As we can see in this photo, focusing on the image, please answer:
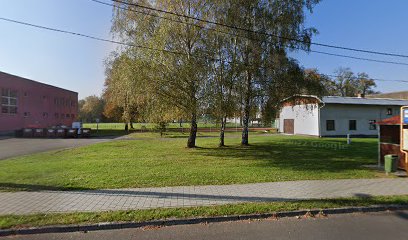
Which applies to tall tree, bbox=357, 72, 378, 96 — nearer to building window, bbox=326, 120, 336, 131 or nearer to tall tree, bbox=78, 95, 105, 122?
building window, bbox=326, 120, 336, 131

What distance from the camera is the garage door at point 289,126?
3842 cm

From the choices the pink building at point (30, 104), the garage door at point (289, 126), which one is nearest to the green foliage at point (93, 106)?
the pink building at point (30, 104)

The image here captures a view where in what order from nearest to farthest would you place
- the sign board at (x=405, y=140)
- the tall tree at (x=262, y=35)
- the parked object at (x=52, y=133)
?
1. the sign board at (x=405, y=140)
2. the tall tree at (x=262, y=35)
3. the parked object at (x=52, y=133)

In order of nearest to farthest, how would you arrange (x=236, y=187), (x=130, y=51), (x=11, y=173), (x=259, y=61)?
(x=236, y=187) < (x=11, y=173) < (x=130, y=51) < (x=259, y=61)

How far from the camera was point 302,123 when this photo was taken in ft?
119

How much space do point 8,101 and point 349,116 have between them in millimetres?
44124

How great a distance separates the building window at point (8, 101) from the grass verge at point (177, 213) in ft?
129

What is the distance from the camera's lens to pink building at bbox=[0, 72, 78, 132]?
127 ft

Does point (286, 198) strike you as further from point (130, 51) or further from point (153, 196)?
point (130, 51)

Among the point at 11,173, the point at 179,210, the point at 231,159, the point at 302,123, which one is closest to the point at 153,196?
the point at 179,210

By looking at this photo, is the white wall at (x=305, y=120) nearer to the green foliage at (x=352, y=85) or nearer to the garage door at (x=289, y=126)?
the garage door at (x=289, y=126)

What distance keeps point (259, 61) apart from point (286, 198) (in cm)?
1161

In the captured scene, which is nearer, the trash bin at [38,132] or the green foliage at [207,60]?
the green foliage at [207,60]

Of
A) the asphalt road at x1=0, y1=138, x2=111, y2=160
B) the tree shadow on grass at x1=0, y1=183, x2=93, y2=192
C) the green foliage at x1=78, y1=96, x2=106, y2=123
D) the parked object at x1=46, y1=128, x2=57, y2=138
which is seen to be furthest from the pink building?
the tree shadow on grass at x1=0, y1=183, x2=93, y2=192
